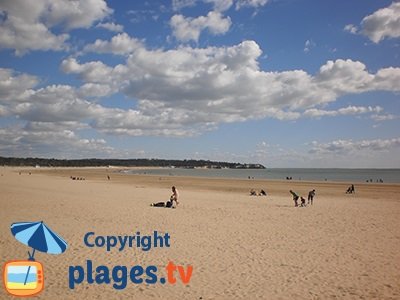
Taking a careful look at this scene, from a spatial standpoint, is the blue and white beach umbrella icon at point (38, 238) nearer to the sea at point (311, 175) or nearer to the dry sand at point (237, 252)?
the dry sand at point (237, 252)

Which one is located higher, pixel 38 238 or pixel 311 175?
pixel 38 238

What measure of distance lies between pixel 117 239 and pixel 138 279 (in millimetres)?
3895

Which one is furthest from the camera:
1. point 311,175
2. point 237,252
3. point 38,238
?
point 311,175

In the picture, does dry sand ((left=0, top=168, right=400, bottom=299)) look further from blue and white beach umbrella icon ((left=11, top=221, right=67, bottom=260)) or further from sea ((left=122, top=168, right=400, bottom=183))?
sea ((left=122, top=168, right=400, bottom=183))

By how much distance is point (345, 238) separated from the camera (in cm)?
1262

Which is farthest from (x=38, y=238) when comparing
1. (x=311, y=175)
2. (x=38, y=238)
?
(x=311, y=175)

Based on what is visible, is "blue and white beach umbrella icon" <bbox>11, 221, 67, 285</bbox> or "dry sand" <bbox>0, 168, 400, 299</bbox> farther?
"blue and white beach umbrella icon" <bbox>11, 221, 67, 285</bbox>

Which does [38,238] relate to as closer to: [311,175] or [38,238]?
[38,238]

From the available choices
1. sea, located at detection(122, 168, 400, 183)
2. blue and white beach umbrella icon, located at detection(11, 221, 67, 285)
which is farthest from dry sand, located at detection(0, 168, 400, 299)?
sea, located at detection(122, 168, 400, 183)

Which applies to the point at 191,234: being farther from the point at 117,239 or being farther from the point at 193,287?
the point at 193,287

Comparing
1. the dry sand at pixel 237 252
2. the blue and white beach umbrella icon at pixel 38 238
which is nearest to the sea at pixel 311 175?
the dry sand at pixel 237 252

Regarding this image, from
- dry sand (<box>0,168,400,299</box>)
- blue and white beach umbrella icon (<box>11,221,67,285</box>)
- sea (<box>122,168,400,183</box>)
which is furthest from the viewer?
sea (<box>122,168,400,183</box>)

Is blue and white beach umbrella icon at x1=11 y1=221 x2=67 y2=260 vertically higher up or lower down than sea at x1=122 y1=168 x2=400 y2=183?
higher up

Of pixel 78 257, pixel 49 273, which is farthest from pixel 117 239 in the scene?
pixel 49 273
